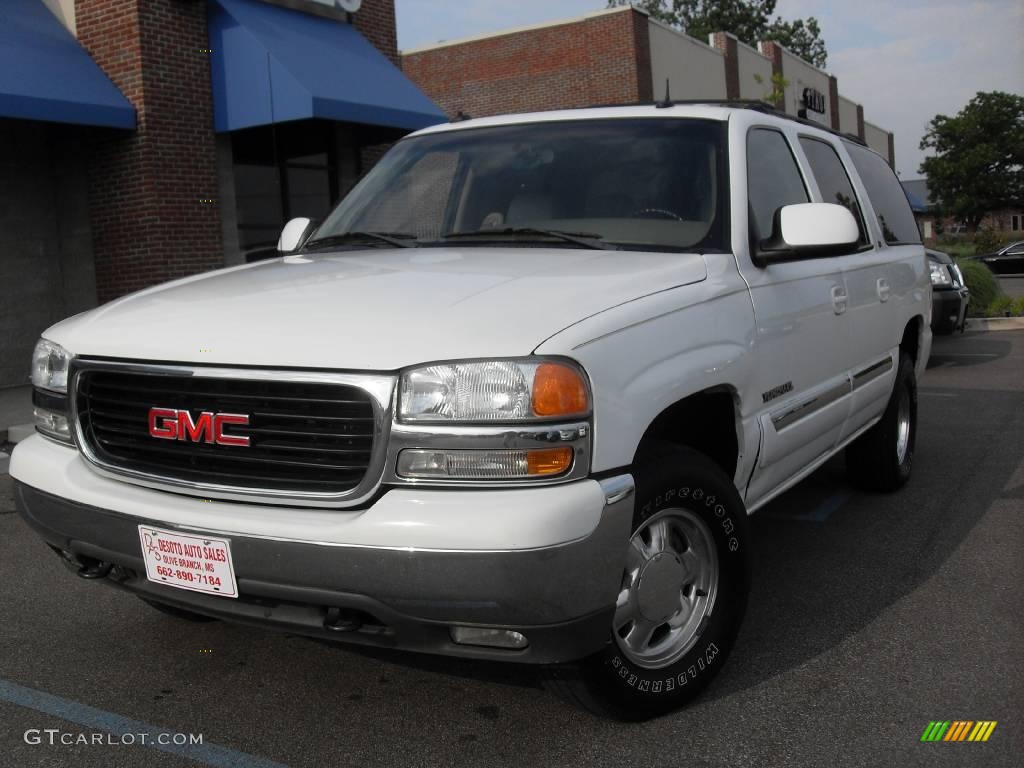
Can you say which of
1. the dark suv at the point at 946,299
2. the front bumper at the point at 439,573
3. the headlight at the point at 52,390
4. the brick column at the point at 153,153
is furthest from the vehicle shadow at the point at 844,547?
the brick column at the point at 153,153

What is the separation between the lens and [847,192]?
525cm

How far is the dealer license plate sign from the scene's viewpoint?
2766 millimetres

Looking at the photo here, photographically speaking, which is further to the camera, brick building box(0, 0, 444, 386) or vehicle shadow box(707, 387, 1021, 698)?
brick building box(0, 0, 444, 386)

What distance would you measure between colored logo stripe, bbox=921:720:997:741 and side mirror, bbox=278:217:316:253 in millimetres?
3047

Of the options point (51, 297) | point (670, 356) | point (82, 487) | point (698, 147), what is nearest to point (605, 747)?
point (670, 356)

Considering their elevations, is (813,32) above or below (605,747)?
above

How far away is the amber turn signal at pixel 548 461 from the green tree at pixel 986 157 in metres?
69.1

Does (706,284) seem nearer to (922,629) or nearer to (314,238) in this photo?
(922,629)

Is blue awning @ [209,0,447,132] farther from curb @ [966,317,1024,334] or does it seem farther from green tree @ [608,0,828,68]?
green tree @ [608,0,828,68]

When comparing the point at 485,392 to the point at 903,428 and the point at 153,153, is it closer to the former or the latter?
the point at 903,428

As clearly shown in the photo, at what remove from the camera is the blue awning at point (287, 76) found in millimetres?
11867

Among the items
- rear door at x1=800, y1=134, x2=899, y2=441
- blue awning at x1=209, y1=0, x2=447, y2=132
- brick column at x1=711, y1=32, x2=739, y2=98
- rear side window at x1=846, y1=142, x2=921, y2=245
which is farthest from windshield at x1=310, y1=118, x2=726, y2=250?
brick column at x1=711, y1=32, x2=739, y2=98

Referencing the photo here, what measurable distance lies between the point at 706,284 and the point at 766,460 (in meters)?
0.79

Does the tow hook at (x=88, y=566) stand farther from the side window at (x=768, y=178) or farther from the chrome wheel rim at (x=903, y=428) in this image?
the chrome wheel rim at (x=903, y=428)
